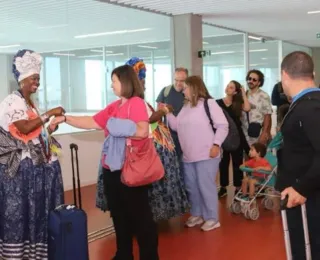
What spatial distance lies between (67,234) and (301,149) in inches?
56.3

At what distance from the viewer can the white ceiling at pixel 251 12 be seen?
20.3 feet

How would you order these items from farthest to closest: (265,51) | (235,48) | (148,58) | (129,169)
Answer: (265,51) < (235,48) < (148,58) < (129,169)

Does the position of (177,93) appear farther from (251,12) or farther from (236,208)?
(251,12)

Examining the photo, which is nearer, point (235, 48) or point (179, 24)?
point (179, 24)

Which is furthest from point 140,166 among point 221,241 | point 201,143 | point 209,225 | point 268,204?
point 268,204

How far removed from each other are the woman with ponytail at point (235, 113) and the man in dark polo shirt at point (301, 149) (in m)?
2.83

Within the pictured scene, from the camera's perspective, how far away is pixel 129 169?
267 centimetres

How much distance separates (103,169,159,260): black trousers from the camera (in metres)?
2.73

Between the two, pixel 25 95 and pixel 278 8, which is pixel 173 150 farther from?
pixel 278 8

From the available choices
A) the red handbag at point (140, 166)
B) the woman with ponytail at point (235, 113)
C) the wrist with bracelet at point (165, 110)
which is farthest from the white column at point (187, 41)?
the red handbag at point (140, 166)

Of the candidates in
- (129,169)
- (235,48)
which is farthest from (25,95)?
(235,48)

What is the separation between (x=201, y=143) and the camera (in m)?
3.86

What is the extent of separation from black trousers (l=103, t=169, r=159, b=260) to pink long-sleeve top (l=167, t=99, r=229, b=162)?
117 centimetres

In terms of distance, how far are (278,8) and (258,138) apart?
2.71m
